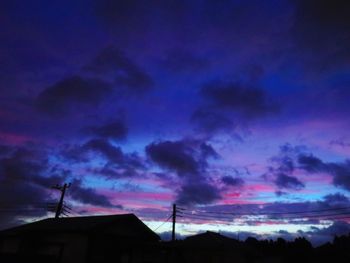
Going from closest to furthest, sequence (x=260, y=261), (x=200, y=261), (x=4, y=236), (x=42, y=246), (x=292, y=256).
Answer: (x=42, y=246)
(x=4, y=236)
(x=200, y=261)
(x=260, y=261)
(x=292, y=256)

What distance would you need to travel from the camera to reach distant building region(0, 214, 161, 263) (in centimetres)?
2591

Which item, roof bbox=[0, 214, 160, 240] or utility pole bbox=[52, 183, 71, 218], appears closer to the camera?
roof bbox=[0, 214, 160, 240]

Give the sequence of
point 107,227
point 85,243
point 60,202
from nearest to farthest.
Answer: point 85,243 < point 107,227 < point 60,202

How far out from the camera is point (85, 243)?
1027 inches

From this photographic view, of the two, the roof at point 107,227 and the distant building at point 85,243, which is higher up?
the roof at point 107,227

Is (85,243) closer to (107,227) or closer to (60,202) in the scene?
(107,227)

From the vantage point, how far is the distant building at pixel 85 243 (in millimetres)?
25906

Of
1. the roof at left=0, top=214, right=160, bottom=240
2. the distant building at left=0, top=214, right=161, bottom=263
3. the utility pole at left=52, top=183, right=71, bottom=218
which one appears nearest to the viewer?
the distant building at left=0, top=214, right=161, bottom=263

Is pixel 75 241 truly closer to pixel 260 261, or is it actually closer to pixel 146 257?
pixel 146 257

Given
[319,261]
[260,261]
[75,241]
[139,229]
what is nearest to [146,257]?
[139,229]

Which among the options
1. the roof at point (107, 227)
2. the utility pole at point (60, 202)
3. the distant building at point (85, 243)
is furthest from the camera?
the utility pole at point (60, 202)

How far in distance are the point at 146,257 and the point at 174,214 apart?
14.4m

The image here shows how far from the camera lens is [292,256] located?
169 ft

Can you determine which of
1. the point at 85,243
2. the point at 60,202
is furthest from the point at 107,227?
the point at 60,202
